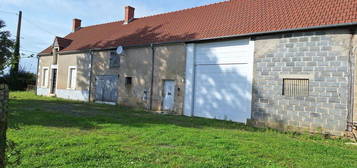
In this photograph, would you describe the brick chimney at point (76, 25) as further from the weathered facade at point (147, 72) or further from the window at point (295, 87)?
the window at point (295, 87)

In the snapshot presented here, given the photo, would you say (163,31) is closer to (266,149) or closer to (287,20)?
(287,20)

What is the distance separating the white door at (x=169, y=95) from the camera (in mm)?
15391

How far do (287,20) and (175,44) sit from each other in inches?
241

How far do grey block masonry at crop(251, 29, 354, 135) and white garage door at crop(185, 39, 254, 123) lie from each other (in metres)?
0.59

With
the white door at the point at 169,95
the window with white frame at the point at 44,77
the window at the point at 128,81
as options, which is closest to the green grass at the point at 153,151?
the white door at the point at 169,95

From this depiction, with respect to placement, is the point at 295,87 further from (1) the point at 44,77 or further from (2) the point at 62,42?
(1) the point at 44,77

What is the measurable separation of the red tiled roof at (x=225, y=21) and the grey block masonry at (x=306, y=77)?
2.04 ft

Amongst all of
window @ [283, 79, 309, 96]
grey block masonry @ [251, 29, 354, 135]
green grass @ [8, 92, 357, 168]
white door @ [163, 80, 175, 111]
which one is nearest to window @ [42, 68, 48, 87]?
white door @ [163, 80, 175, 111]

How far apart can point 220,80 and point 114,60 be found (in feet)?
29.0

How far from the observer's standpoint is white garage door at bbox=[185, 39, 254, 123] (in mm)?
12437

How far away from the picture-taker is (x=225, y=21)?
1455 centimetres

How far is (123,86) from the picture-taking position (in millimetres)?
18172

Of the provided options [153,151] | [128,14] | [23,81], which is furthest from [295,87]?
[23,81]

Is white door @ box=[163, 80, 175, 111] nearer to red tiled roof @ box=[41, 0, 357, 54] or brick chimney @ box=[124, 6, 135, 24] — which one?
red tiled roof @ box=[41, 0, 357, 54]
